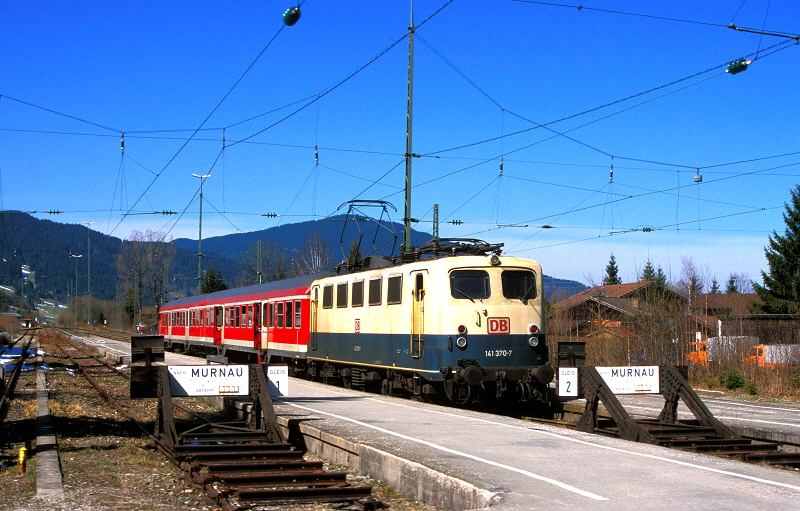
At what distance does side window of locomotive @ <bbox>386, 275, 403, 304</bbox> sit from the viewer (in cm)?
1812

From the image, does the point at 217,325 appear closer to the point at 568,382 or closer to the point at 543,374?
the point at 543,374

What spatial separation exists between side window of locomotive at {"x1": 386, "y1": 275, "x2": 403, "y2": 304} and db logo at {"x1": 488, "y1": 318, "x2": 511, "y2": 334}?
2239 millimetres

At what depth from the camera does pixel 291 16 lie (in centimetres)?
1573

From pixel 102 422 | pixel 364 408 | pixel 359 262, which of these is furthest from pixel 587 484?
pixel 359 262

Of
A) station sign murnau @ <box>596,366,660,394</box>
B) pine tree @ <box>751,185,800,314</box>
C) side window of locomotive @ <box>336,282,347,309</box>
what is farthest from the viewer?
pine tree @ <box>751,185,800,314</box>

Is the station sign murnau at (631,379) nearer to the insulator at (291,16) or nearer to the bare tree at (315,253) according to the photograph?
the insulator at (291,16)

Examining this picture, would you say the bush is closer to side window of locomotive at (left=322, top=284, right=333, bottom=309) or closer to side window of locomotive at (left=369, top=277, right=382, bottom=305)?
side window of locomotive at (left=369, top=277, right=382, bottom=305)

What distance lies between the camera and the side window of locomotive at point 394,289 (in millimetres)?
18125

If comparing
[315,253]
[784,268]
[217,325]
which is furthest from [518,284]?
[315,253]

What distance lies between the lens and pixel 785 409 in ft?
57.4

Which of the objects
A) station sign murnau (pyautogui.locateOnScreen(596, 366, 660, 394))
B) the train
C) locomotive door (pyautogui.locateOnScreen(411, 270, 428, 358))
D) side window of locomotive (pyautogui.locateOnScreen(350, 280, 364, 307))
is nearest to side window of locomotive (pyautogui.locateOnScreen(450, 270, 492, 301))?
the train

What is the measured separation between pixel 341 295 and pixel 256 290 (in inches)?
469

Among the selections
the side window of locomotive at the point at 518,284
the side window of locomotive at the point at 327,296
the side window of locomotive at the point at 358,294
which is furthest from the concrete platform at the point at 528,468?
the side window of locomotive at the point at 327,296

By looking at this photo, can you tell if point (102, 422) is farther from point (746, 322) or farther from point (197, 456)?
point (746, 322)
